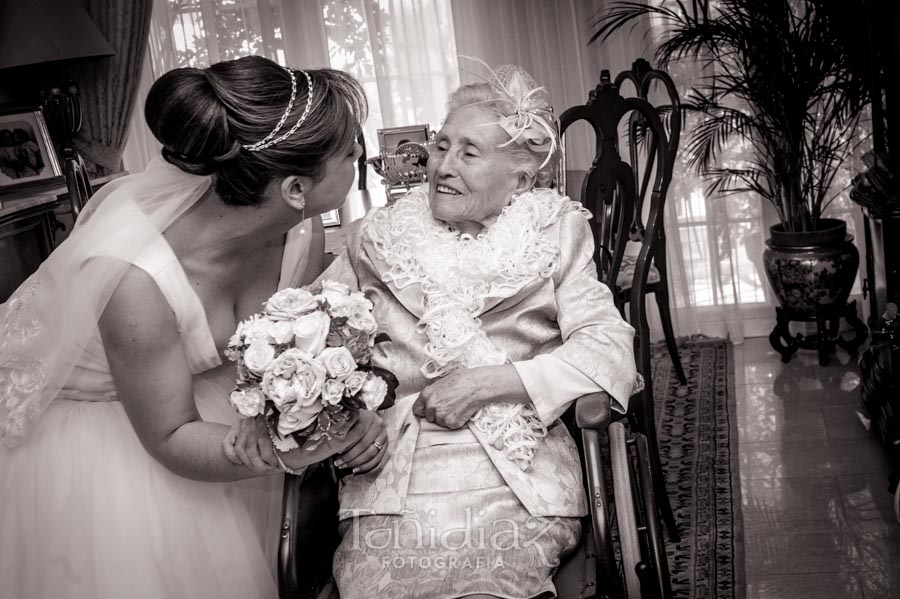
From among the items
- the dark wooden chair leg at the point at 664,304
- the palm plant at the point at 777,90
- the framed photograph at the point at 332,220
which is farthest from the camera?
the palm plant at the point at 777,90

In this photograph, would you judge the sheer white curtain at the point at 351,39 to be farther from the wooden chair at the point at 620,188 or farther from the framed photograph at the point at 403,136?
the wooden chair at the point at 620,188

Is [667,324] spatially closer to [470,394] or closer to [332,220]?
[332,220]

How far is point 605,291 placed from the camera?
204cm

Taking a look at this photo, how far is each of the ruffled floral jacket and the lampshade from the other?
314 cm

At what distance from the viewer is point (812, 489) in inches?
126

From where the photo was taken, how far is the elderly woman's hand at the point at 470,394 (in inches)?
75.2

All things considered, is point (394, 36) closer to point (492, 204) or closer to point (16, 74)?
point (16, 74)

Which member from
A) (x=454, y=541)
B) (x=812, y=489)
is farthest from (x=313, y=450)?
(x=812, y=489)

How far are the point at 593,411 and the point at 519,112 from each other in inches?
26.5

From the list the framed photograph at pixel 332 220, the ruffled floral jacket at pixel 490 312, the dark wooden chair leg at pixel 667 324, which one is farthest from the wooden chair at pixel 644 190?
the framed photograph at pixel 332 220

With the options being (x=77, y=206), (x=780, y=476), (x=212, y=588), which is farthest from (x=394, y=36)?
(x=212, y=588)

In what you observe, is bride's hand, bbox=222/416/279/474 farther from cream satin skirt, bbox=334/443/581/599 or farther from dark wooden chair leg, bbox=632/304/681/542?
dark wooden chair leg, bbox=632/304/681/542

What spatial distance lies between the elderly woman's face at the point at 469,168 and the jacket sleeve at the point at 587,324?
170 mm

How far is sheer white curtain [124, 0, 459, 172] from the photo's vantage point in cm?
494
